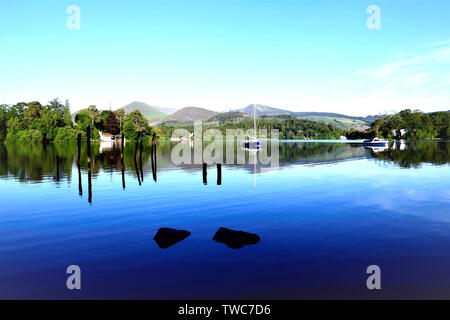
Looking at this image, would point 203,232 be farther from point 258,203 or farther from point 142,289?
point 258,203

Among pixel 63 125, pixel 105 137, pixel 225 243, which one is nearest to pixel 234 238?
pixel 225 243

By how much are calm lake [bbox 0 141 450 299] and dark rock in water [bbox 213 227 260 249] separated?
0.24ft

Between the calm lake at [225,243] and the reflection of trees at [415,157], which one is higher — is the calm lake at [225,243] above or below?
below

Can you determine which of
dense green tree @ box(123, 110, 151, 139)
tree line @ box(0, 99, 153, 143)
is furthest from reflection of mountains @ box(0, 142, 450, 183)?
dense green tree @ box(123, 110, 151, 139)

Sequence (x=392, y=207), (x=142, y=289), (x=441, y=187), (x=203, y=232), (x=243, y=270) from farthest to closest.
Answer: (x=441, y=187)
(x=392, y=207)
(x=203, y=232)
(x=243, y=270)
(x=142, y=289)

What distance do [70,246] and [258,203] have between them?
49.6 feet

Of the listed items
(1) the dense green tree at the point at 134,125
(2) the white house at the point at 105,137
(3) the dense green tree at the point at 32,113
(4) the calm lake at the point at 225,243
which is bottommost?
(4) the calm lake at the point at 225,243

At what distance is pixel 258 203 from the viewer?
1049 inches

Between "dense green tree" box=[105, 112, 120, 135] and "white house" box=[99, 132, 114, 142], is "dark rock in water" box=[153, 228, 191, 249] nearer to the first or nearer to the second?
"white house" box=[99, 132, 114, 142]

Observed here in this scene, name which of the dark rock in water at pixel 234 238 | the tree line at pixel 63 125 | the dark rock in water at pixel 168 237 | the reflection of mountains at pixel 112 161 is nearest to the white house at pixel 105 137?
the tree line at pixel 63 125

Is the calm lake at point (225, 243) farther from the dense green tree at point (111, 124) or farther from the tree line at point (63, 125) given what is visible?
the dense green tree at point (111, 124)

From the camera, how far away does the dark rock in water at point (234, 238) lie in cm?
1609

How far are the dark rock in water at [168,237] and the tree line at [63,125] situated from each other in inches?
6443
